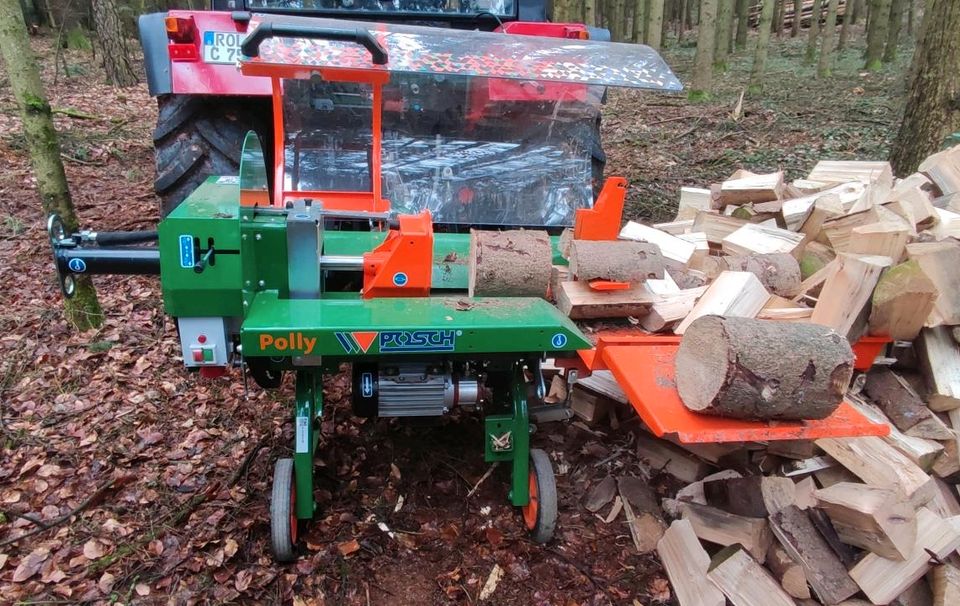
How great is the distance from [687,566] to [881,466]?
32.5 inches

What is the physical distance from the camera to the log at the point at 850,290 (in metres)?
2.38

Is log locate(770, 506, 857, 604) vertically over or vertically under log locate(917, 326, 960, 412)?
under

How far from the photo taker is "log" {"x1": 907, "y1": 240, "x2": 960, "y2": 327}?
2.57 m

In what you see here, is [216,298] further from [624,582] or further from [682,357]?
Result: [624,582]

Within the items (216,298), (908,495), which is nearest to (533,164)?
(216,298)

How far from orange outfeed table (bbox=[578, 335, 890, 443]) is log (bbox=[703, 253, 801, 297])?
32.4 inches

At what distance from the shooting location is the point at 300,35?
2498 millimetres

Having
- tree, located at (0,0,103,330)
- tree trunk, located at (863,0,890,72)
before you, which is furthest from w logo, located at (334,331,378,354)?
tree trunk, located at (863,0,890,72)

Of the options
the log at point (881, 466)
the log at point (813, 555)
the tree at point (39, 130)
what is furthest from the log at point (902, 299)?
the tree at point (39, 130)

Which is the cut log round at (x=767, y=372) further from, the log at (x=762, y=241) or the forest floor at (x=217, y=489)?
the log at (x=762, y=241)

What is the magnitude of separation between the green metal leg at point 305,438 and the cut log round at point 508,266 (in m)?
0.69

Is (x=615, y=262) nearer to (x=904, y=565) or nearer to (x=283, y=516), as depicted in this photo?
(x=904, y=565)

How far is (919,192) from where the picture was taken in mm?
3143

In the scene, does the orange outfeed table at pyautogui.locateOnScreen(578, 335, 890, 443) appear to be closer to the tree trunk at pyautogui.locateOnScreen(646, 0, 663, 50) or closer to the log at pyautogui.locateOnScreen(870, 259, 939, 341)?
the log at pyautogui.locateOnScreen(870, 259, 939, 341)
